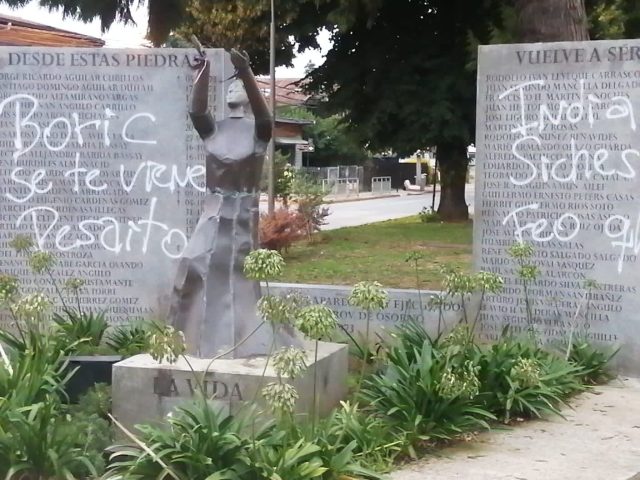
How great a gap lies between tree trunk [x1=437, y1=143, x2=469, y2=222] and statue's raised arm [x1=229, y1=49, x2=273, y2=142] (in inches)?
607

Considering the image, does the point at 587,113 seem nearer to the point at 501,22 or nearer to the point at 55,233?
the point at 55,233

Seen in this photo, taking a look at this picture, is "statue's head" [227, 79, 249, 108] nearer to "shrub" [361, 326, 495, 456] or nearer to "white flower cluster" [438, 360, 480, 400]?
"shrub" [361, 326, 495, 456]

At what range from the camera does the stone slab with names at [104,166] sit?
9000mm

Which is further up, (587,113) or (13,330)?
(587,113)

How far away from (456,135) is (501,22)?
7.98ft

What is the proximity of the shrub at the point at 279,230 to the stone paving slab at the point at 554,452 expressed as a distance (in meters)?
9.70

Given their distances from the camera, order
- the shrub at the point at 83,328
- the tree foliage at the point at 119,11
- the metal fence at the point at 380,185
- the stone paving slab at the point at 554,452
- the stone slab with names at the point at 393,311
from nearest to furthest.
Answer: the stone paving slab at the point at 554,452
the shrub at the point at 83,328
the stone slab with names at the point at 393,311
the tree foliage at the point at 119,11
the metal fence at the point at 380,185

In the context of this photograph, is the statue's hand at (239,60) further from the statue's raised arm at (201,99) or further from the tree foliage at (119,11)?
the tree foliage at (119,11)

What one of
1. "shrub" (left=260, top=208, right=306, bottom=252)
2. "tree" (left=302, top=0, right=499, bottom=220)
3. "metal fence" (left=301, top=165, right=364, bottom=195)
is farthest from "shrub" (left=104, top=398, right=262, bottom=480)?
"metal fence" (left=301, top=165, right=364, bottom=195)

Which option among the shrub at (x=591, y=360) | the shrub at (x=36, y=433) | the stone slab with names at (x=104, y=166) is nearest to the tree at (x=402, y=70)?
the stone slab with names at (x=104, y=166)

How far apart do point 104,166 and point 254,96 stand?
308 centimetres

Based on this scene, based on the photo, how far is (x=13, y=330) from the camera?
28.9ft

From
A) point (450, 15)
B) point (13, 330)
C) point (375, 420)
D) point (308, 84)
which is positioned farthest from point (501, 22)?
point (375, 420)

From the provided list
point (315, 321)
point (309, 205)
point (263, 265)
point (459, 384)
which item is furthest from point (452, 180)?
point (315, 321)
